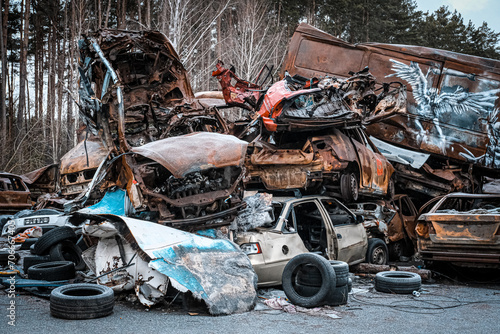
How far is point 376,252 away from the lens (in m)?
8.57

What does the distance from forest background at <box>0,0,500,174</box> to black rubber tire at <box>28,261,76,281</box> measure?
635 inches

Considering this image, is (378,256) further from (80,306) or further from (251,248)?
(80,306)

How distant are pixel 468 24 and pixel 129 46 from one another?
118ft

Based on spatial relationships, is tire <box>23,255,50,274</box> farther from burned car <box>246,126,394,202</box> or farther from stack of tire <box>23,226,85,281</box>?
burned car <box>246,126,394,202</box>

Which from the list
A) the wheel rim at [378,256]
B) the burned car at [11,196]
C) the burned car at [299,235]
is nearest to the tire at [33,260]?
the burned car at [299,235]

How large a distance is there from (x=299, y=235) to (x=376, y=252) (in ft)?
6.32

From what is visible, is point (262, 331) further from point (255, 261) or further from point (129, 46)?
point (129, 46)

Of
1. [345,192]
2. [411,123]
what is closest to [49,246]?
[345,192]

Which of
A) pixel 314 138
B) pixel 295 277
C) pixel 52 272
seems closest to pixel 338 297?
pixel 295 277

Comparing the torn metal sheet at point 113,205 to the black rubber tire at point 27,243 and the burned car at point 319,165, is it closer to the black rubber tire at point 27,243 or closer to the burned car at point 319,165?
the burned car at point 319,165

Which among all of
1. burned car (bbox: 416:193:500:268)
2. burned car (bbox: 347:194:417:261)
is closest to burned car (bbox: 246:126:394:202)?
burned car (bbox: 347:194:417:261)

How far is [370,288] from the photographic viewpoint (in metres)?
6.74

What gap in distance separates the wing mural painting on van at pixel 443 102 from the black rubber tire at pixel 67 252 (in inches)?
366

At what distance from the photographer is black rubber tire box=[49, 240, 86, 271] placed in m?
6.73
